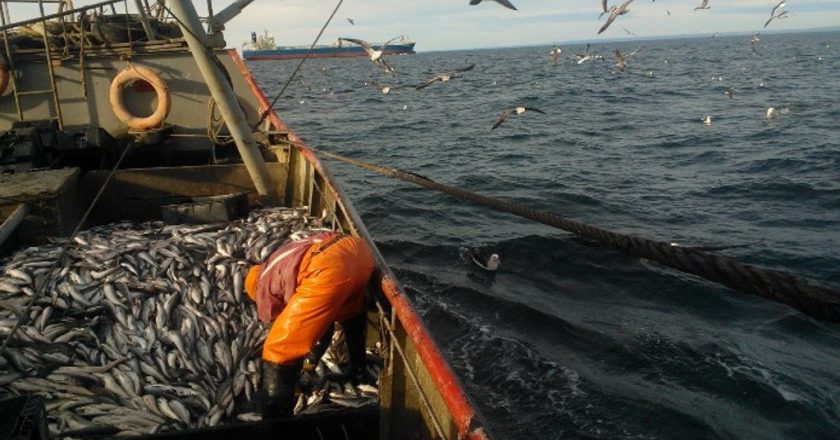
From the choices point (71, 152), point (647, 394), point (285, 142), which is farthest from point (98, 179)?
point (647, 394)

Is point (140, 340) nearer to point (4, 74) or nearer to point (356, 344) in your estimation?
point (356, 344)

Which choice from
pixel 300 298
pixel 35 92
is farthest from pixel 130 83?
pixel 300 298

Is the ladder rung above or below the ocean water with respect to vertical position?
above

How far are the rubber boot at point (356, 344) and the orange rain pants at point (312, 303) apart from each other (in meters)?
0.64

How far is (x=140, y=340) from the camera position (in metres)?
5.77

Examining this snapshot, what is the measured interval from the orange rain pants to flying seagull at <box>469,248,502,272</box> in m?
6.11

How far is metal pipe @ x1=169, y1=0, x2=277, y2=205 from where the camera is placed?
8.59 metres

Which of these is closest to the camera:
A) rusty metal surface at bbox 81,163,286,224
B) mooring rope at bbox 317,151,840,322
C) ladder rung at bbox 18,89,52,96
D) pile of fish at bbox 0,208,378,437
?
mooring rope at bbox 317,151,840,322

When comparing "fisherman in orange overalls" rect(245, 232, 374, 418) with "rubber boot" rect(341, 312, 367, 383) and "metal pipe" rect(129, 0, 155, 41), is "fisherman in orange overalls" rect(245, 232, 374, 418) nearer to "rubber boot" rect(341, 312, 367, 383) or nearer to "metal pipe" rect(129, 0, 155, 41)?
"rubber boot" rect(341, 312, 367, 383)

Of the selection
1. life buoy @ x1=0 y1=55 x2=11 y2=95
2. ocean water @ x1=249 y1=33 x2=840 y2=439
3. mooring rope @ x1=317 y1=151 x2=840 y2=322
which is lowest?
ocean water @ x1=249 y1=33 x2=840 y2=439

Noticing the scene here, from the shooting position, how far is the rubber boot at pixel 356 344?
223 inches

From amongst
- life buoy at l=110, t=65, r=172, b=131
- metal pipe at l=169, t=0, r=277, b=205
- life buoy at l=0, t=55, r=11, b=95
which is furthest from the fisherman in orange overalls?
life buoy at l=0, t=55, r=11, b=95

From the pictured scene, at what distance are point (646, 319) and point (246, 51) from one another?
155 m

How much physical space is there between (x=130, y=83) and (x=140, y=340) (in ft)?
27.3
